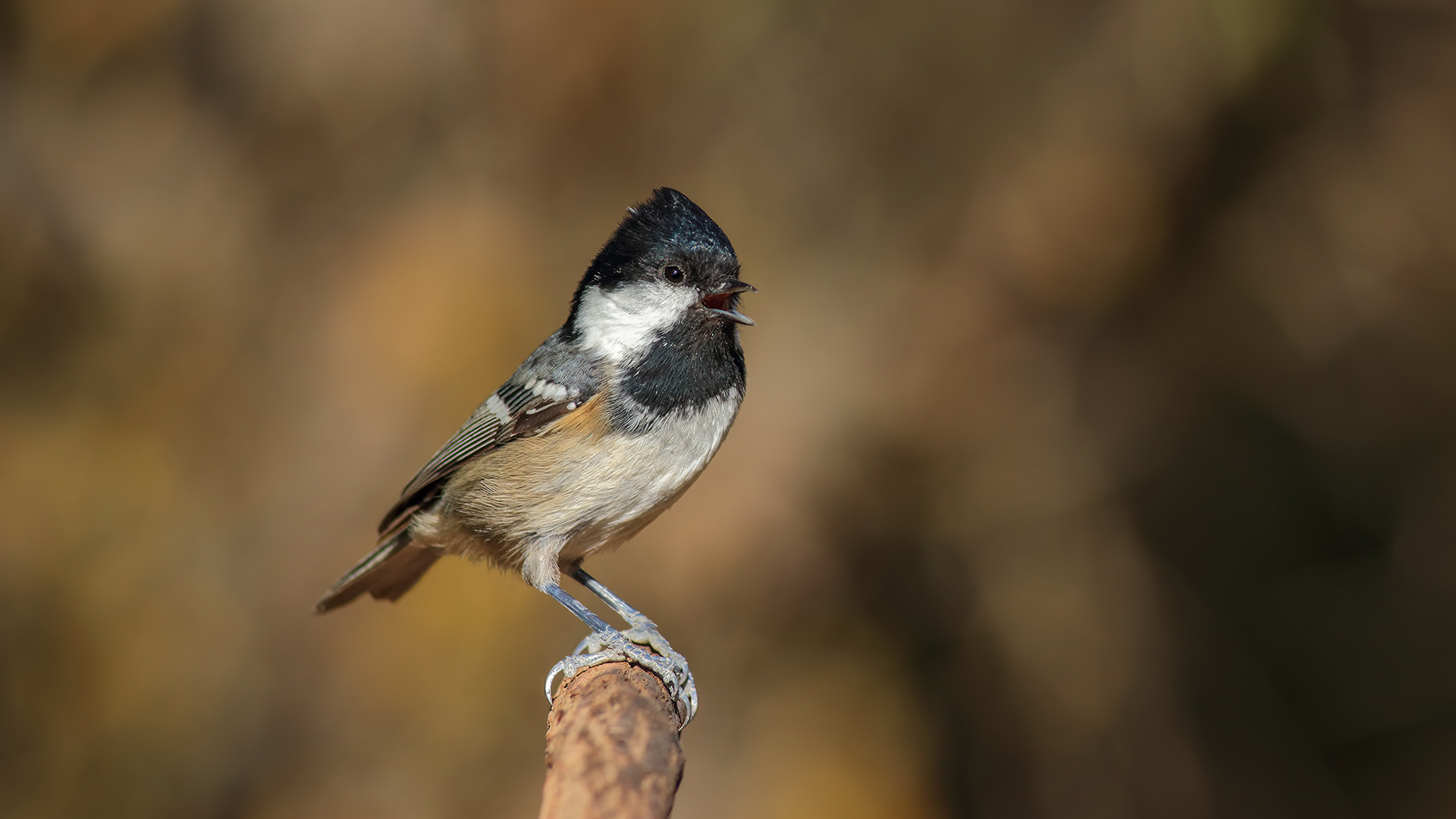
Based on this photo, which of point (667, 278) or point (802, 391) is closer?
point (667, 278)

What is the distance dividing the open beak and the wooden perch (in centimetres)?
113

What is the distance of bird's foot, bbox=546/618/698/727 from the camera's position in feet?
8.44

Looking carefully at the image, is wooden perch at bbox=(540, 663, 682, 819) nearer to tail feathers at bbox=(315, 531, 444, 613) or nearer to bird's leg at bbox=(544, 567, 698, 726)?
bird's leg at bbox=(544, 567, 698, 726)

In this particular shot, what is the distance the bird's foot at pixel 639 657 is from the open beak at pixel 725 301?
3.02ft

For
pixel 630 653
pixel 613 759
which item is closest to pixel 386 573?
pixel 630 653

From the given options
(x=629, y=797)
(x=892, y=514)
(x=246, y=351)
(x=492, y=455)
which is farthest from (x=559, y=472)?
(x=246, y=351)

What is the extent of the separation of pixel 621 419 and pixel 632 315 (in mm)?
335

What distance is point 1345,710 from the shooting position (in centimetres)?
540

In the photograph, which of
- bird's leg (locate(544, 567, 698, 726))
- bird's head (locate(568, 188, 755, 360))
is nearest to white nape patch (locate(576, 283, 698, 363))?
bird's head (locate(568, 188, 755, 360))

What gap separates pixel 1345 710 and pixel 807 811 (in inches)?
117

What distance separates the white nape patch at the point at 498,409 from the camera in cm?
316

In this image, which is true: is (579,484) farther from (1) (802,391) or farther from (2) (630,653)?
(1) (802,391)

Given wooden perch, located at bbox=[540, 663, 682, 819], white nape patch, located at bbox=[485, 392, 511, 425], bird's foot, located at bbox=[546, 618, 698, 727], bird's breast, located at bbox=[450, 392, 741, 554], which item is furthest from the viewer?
white nape patch, located at bbox=[485, 392, 511, 425]

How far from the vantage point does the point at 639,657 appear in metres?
2.54
